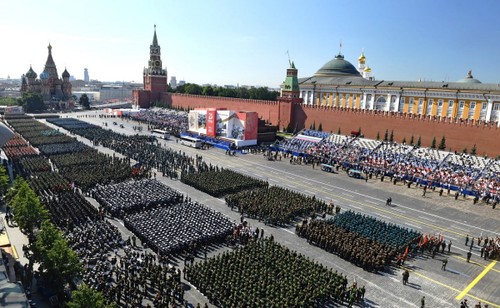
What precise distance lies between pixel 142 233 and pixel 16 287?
1089cm

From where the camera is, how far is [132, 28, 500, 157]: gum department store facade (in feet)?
133

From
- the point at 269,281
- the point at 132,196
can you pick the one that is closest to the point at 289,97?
the point at 132,196

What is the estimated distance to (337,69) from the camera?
75.4m

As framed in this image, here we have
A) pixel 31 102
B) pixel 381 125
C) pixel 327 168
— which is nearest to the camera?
pixel 327 168

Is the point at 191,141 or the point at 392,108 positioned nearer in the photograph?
the point at 191,141

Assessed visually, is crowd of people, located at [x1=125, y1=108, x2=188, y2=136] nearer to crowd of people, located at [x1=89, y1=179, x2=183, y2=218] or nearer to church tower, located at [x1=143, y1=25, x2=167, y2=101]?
church tower, located at [x1=143, y1=25, x2=167, y2=101]

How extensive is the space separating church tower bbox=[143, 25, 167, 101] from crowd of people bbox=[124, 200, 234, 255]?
6886 centimetres

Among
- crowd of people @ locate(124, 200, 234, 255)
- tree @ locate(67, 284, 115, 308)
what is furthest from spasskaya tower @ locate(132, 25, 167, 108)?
tree @ locate(67, 284, 115, 308)

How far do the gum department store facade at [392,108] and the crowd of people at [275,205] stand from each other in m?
23.0

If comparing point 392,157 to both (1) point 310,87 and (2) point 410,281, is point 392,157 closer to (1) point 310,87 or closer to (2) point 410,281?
(2) point 410,281

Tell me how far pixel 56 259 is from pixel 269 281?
8.66 metres

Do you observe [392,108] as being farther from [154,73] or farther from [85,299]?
[154,73]

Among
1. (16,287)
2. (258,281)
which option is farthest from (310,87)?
(16,287)

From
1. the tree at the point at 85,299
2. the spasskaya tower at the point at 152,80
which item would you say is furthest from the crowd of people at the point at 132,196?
the spasskaya tower at the point at 152,80
